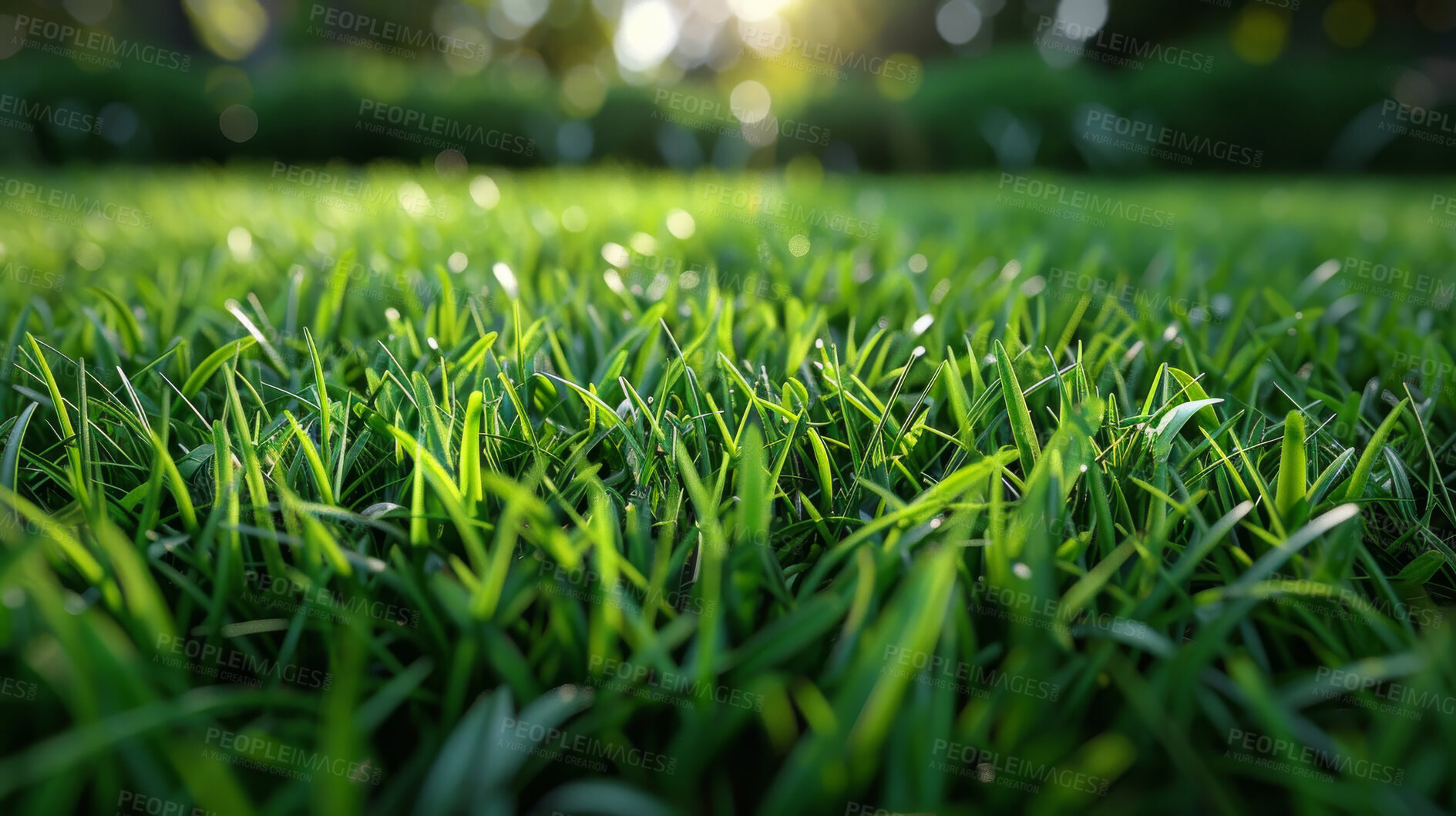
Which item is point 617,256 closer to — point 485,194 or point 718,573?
point 718,573

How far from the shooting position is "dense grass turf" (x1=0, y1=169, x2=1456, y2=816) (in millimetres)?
532

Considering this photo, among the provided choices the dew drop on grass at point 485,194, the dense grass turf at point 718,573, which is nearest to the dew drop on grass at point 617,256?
the dense grass turf at point 718,573

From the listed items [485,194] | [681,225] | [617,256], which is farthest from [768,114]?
[617,256]

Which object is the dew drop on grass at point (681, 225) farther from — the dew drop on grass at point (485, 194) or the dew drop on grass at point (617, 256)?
the dew drop on grass at point (485, 194)

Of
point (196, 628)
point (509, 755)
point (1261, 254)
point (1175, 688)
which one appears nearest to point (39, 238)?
point (196, 628)

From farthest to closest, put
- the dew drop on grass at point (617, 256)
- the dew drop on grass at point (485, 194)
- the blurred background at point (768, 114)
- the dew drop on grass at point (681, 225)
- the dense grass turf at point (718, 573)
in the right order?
the blurred background at point (768, 114) < the dew drop on grass at point (485, 194) < the dew drop on grass at point (681, 225) < the dew drop on grass at point (617, 256) < the dense grass turf at point (718, 573)

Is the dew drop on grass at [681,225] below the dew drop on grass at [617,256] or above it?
above

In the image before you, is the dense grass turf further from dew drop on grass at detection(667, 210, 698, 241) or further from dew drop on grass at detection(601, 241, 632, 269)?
dew drop on grass at detection(667, 210, 698, 241)

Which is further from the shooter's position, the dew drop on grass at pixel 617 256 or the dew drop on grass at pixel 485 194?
the dew drop on grass at pixel 485 194

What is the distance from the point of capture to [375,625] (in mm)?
663

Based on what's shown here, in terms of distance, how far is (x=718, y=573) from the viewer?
24.6 inches

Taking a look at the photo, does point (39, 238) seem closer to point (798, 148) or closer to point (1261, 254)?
point (1261, 254)

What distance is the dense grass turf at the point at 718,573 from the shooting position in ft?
1.74

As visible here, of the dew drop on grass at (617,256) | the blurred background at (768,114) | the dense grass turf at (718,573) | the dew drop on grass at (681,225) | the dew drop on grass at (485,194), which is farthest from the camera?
the blurred background at (768,114)
